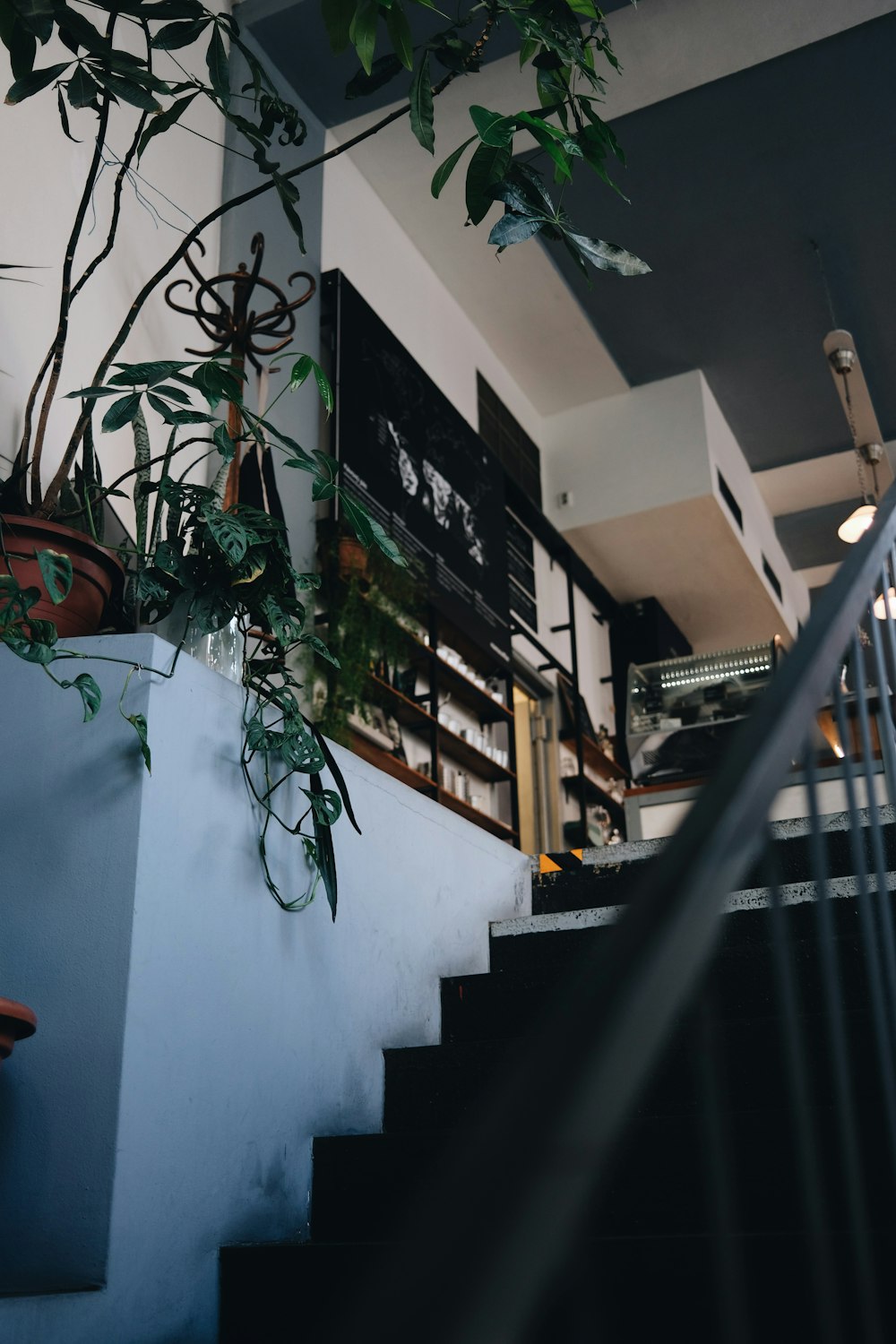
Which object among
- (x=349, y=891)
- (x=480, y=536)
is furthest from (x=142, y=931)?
(x=480, y=536)

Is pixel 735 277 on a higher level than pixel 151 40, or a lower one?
higher

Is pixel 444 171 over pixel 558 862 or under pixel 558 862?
over

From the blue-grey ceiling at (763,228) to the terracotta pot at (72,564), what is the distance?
13.9ft

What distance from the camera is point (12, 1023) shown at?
1626 mm

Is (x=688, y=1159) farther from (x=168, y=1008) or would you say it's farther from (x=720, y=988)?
(x=168, y=1008)

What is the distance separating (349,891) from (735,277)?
527 centimetres

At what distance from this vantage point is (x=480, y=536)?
6184 millimetres

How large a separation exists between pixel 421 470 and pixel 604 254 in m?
3.68

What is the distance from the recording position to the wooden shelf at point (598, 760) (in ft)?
24.1

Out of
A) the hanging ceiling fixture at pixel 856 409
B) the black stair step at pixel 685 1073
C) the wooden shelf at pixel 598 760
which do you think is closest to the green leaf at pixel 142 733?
the black stair step at pixel 685 1073

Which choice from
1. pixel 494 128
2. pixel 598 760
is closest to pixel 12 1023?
pixel 494 128

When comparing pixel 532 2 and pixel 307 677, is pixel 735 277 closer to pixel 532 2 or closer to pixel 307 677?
pixel 307 677

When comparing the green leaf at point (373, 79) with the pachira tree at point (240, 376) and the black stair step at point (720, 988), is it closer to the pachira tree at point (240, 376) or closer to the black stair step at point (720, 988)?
the pachira tree at point (240, 376)

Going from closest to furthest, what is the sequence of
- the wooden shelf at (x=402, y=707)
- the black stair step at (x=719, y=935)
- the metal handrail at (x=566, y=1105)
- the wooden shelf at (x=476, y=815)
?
the metal handrail at (x=566, y=1105)
the black stair step at (x=719, y=935)
the wooden shelf at (x=402, y=707)
the wooden shelf at (x=476, y=815)
